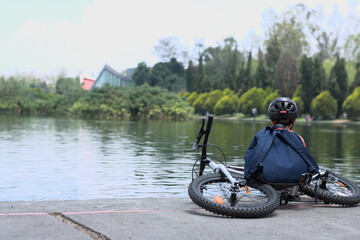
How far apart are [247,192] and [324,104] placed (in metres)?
63.0

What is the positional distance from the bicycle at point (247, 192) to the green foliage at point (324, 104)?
2437 inches

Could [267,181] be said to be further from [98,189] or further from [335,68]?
[335,68]

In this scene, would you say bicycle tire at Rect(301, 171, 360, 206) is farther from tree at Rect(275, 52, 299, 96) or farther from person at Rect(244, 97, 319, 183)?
tree at Rect(275, 52, 299, 96)

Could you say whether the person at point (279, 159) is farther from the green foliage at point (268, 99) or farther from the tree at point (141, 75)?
the tree at point (141, 75)

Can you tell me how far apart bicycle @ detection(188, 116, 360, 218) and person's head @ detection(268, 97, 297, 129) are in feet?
2.15

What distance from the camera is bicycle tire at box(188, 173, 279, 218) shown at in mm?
4918

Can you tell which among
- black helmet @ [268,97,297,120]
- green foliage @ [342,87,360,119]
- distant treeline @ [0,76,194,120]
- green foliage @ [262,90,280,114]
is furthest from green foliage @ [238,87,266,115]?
black helmet @ [268,97,297,120]

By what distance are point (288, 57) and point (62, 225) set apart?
270 ft

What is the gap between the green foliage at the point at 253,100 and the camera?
78.1m

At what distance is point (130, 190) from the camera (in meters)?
9.45

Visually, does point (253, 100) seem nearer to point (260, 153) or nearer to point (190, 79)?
point (190, 79)

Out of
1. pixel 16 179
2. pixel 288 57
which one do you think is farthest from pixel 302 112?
pixel 16 179

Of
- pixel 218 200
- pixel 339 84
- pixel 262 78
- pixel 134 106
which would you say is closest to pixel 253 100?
pixel 262 78

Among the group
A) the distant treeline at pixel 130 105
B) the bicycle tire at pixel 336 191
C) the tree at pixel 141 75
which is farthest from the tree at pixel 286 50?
the bicycle tire at pixel 336 191
